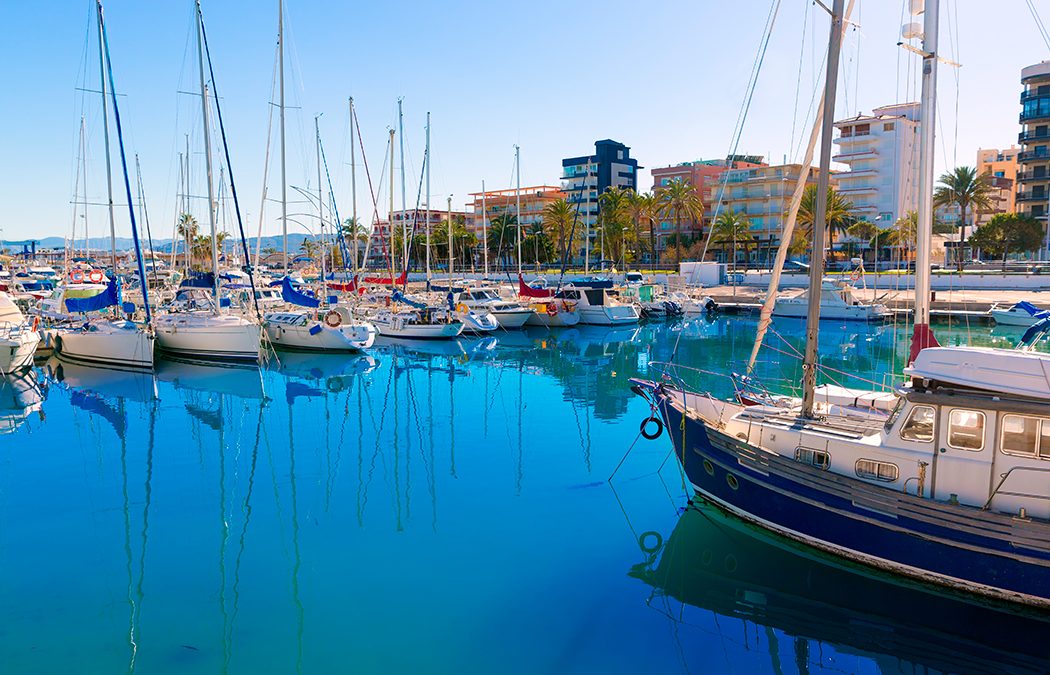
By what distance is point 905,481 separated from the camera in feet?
36.4

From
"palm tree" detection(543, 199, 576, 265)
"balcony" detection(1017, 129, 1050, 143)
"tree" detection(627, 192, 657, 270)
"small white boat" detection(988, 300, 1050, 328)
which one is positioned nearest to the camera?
"small white boat" detection(988, 300, 1050, 328)

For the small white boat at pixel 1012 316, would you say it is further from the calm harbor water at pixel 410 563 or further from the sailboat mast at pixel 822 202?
the sailboat mast at pixel 822 202

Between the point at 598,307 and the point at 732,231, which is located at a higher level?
the point at 732,231

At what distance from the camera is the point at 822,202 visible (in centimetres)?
1257

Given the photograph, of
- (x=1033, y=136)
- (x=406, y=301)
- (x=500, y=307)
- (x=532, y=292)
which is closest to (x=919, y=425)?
(x=406, y=301)

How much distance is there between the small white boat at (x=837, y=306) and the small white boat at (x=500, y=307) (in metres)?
18.0

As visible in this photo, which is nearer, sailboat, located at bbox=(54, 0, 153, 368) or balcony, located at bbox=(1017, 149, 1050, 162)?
sailboat, located at bbox=(54, 0, 153, 368)

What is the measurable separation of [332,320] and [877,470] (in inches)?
1185

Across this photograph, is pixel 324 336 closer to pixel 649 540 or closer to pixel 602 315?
pixel 602 315

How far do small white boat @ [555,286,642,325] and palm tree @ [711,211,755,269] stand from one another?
3328 centimetres

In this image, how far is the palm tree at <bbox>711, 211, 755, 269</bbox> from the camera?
83.8 metres

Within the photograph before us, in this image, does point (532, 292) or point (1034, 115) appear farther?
point (1034, 115)

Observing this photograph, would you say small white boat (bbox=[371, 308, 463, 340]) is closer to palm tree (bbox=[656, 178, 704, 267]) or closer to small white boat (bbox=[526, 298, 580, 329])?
small white boat (bbox=[526, 298, 580, 329])

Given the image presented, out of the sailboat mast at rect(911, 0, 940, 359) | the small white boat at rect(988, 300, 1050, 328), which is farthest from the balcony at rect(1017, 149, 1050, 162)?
the sailboat mast at rect(911, 0, 940, 359)
